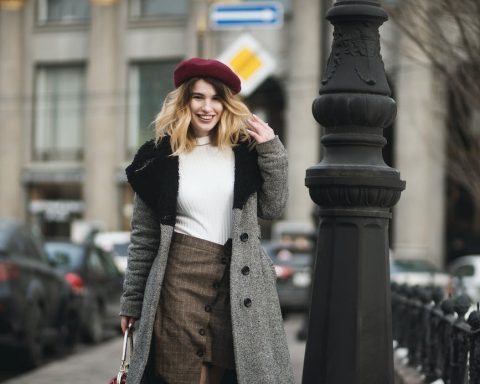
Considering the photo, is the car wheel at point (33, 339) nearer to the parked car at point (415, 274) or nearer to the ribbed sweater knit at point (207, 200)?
the ribbed sweater knit at point (207, 200)

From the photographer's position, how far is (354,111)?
4844 mm

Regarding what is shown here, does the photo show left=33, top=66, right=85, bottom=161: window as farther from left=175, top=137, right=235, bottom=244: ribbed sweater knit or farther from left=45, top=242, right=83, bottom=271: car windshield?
left=175, top=137, right=235, bottom=244: ribbed sweater knit

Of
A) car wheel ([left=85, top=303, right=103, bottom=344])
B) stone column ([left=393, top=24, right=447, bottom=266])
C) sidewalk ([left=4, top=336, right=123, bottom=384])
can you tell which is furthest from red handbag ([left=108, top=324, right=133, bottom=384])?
stone column ([left=393, top=24, right=447, bottom=266])

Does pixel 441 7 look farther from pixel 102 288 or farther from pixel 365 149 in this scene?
pixel 102 288

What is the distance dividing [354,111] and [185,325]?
113cm

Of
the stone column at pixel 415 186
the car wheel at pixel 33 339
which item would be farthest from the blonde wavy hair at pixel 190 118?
the stone column at pixel 415 186

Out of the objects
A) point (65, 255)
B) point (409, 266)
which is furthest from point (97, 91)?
point (65, 255)

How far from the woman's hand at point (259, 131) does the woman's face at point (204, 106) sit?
0.14 meters

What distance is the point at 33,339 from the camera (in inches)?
508

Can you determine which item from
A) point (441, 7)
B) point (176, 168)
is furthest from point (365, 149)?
point (441, 7)

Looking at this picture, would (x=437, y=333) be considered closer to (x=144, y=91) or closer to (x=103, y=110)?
(x=144, y=91)

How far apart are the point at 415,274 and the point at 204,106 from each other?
1986cm

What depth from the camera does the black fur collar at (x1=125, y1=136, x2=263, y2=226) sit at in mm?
4711

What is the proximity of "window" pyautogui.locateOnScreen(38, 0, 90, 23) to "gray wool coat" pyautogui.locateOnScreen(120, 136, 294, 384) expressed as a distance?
43679 mm
